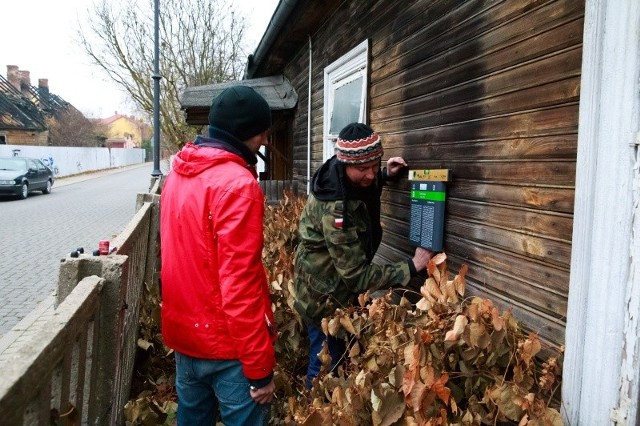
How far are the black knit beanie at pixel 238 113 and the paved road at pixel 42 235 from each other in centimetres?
459

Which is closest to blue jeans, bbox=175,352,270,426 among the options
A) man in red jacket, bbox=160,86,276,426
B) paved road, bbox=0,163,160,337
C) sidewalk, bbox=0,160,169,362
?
man in red jacket, bbox=160,86,276,426

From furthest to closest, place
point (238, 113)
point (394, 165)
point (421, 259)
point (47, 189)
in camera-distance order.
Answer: point (47, 189)
point (394, 165)
point (421, 259)
point (238, 113)

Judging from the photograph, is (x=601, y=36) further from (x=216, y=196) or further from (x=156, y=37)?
(x=156, y=37)

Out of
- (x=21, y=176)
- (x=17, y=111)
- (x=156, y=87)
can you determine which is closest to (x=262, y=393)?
(x=156, y=87)

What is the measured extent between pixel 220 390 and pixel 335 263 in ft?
2.98

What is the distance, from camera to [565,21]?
80.2 inches

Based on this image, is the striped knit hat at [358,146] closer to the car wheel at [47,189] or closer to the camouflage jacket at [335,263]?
the camouflage jacket at [335,263]

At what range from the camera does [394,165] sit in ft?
11.7

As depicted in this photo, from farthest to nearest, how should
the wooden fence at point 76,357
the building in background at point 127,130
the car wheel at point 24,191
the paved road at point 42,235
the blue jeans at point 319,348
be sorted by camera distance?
the building in background at point 127,130 → the car wheel at point 24,191 → the paved road at point 42,235 → the blue jeans at point 319,348 → the wooden fence at point 76,357

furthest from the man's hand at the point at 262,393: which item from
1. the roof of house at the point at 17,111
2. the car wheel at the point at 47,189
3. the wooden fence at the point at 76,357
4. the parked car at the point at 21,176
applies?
the roof of house at the point at 17,111

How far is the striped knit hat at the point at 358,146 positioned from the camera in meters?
2.79

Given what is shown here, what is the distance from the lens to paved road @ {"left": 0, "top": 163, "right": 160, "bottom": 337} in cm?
682

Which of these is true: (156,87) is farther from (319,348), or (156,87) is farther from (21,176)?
(319,348)

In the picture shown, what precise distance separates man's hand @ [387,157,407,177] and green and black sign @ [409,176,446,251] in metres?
0.27
